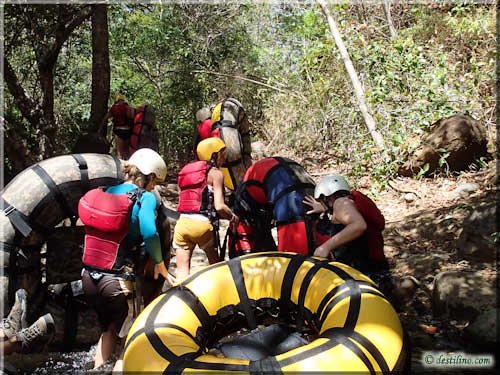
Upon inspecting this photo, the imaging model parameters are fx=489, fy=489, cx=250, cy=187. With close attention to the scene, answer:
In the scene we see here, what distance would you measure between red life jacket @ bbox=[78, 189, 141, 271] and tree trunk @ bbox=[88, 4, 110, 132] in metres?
5.01

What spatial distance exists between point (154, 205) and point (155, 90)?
924cm

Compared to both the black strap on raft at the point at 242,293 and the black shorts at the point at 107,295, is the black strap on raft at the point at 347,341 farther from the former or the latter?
the black shorts at the point at 107,295

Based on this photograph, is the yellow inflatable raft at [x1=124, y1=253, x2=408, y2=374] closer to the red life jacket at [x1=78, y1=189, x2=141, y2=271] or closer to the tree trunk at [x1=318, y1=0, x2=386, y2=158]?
the red life jacket at [x1=78, y1=189, x2=141, y2=271]

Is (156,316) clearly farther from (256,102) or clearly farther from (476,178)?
(256,102)

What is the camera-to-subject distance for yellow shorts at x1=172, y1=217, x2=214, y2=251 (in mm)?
4297

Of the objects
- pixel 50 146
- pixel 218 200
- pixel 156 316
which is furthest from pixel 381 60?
pixel 156 316

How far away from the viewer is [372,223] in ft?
10.8

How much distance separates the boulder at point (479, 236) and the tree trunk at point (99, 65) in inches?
224

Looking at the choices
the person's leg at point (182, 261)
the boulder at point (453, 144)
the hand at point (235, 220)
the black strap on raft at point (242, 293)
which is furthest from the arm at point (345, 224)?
the boulder at point (453, 144)

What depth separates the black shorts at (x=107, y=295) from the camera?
3.18 metres

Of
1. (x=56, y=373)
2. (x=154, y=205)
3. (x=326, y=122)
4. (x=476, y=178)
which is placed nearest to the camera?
(x=154, y=205)

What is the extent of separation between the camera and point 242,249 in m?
4.19

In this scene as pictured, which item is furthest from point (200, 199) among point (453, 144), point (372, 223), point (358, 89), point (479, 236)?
point (358, 89)

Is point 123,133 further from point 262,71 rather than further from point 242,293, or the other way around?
point 262,71
